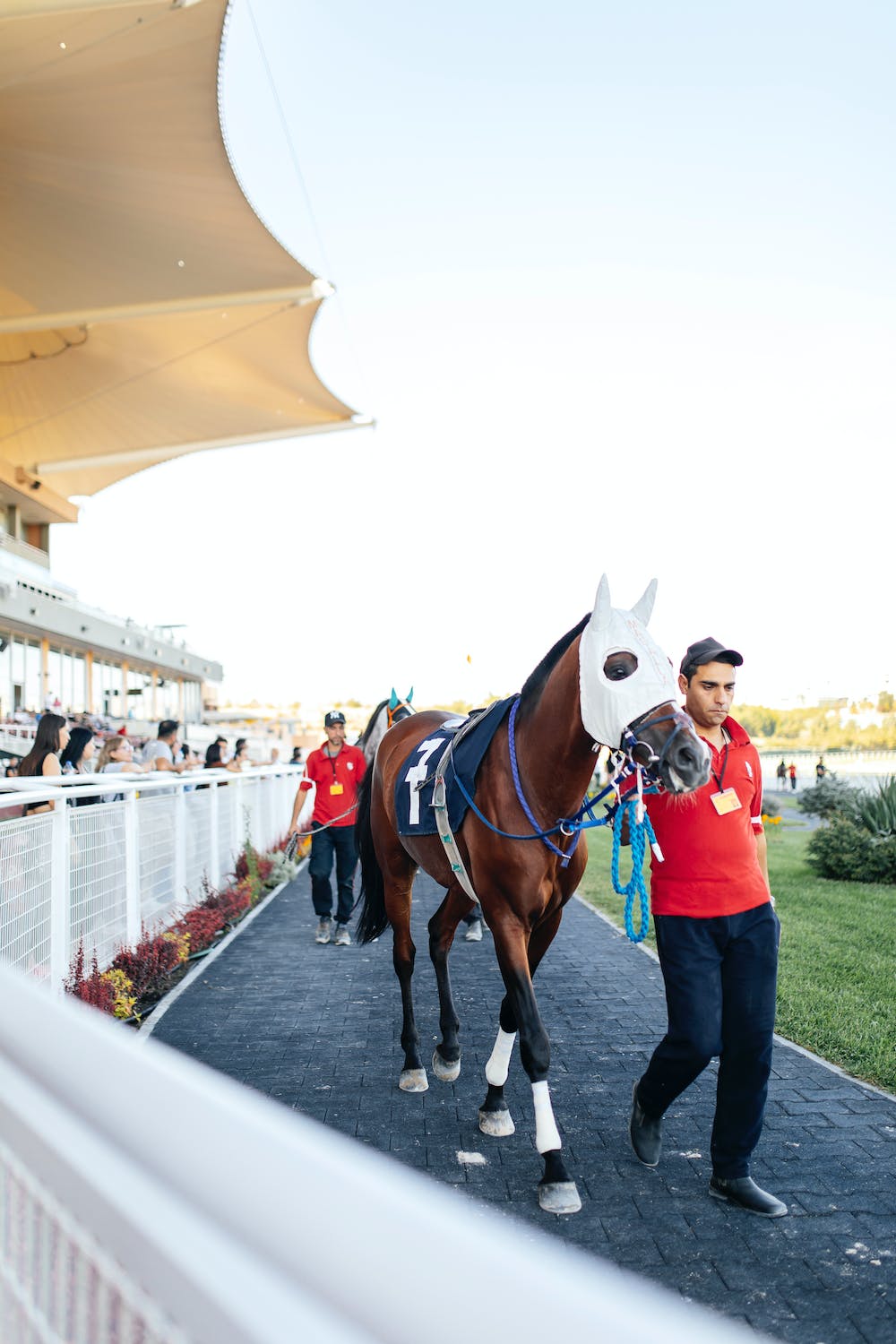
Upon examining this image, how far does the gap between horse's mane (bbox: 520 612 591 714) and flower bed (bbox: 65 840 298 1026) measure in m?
3.20

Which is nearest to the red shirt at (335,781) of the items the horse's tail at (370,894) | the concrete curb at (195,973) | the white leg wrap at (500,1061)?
the concrete curb at (195,973)

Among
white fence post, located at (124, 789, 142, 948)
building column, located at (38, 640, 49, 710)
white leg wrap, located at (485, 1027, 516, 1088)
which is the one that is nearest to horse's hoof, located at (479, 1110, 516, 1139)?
white leg wrap, located at (485, 1027, 516, 1088)

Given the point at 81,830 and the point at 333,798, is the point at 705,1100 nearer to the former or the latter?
the point at 81,830

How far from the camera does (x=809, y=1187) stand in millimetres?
3793

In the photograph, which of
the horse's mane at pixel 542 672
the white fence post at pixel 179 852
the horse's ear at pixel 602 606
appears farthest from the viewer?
the white fence post at pixel 179 852

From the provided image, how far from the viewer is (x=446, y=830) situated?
4598 mm

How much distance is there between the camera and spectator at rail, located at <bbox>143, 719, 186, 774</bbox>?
12.0m

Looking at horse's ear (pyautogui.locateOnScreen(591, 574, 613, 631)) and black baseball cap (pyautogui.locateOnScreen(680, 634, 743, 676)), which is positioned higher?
horse's ear (pyautogui.locateOnScreen(591, 574, 613, 631))

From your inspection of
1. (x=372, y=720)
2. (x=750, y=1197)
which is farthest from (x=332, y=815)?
(x=750, y=1197)

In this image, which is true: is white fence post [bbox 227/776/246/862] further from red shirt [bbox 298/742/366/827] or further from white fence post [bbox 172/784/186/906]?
→ white fence post [bbox 172/784/186/906]

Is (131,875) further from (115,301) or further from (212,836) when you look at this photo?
(115,301)

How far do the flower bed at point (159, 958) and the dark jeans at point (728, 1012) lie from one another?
349cm

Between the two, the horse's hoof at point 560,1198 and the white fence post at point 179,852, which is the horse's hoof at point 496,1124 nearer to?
the horse's hoof at point 560,1198

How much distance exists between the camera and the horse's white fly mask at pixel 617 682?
3.62m
